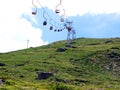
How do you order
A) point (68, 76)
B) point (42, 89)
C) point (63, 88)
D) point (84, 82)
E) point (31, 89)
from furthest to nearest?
point (68, 76)
point (84, 82)
point (63, 88)
point (42, 89)
point (31, 89)

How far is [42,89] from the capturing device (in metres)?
114

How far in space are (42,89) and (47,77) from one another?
61.1 m

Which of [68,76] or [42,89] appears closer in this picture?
[42,89]

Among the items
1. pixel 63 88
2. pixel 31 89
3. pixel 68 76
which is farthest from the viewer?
pixel 68 76

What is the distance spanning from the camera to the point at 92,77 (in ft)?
629

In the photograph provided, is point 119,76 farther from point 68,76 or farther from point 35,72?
point 35,72

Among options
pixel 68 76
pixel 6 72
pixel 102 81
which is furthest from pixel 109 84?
pixel 6 72

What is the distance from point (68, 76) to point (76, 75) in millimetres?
9365

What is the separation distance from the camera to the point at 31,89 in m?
106

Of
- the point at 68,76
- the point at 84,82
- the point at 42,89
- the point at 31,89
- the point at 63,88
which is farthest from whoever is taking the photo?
the point at 68,76

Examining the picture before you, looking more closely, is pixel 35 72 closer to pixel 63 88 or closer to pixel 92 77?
pixel 92 77

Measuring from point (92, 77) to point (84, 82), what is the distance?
18.5 metres

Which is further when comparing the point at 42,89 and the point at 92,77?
the point at 92,77

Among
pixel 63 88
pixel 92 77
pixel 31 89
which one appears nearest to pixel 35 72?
pixel 92 77
